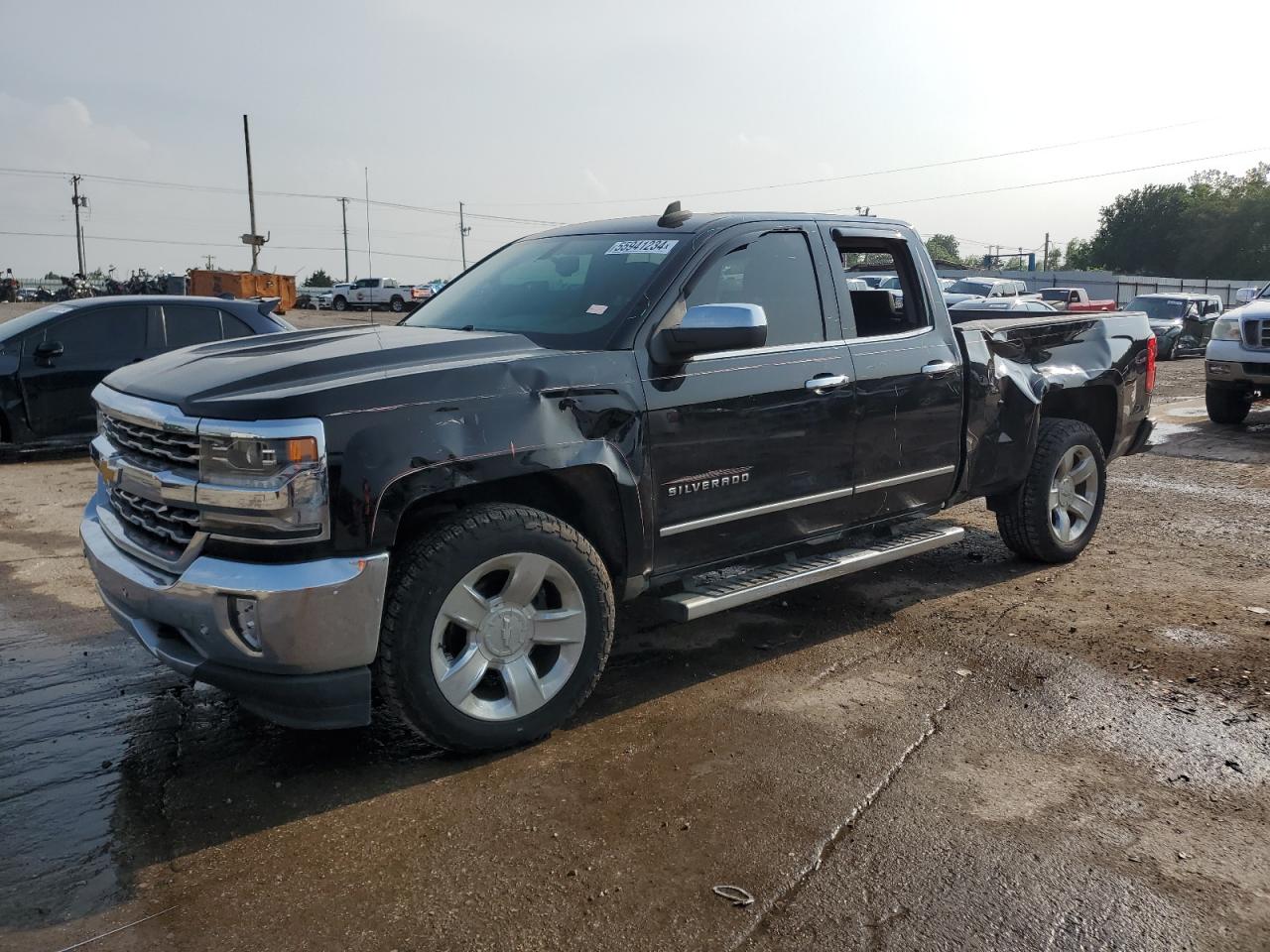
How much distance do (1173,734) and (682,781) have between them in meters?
1.89

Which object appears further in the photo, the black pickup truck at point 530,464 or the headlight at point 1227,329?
the headlight at point 1227,329

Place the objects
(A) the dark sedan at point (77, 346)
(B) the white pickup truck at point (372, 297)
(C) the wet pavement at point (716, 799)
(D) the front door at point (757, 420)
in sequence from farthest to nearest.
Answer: (B) the white pickup truck at point (372, 297) → (A) the dark sedan at point (77, 346) → (D) the front door at point (757, 420) → (C) the wet pavement at point (716, 799)

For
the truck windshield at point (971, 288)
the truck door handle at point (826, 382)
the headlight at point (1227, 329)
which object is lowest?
the truck door handle at point (826, 382)

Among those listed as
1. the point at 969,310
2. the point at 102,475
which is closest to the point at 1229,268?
the point at 969,310

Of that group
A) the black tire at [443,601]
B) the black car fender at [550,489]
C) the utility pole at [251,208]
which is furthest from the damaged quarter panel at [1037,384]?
the utility pole at [251,208]

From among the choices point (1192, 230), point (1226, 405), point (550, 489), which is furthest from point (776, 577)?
point (1192, 230)

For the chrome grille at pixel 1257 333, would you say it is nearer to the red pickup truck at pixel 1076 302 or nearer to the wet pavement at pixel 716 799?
the wet pavement at pixel 716 799

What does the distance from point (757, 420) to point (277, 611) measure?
2.05m

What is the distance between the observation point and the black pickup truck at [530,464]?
3180 mm

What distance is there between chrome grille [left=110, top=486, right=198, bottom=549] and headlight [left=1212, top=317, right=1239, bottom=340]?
11.9 metres

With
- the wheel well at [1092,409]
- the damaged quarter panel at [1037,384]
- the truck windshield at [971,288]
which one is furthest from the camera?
the truck windshield at [971,288]

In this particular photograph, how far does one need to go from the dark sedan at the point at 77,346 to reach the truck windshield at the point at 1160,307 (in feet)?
74.6

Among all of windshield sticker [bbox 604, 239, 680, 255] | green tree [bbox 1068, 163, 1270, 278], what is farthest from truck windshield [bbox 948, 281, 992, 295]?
green tree [bbox 1068, 163, 1270, 278]

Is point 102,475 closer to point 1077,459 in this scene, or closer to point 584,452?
point 584,452
